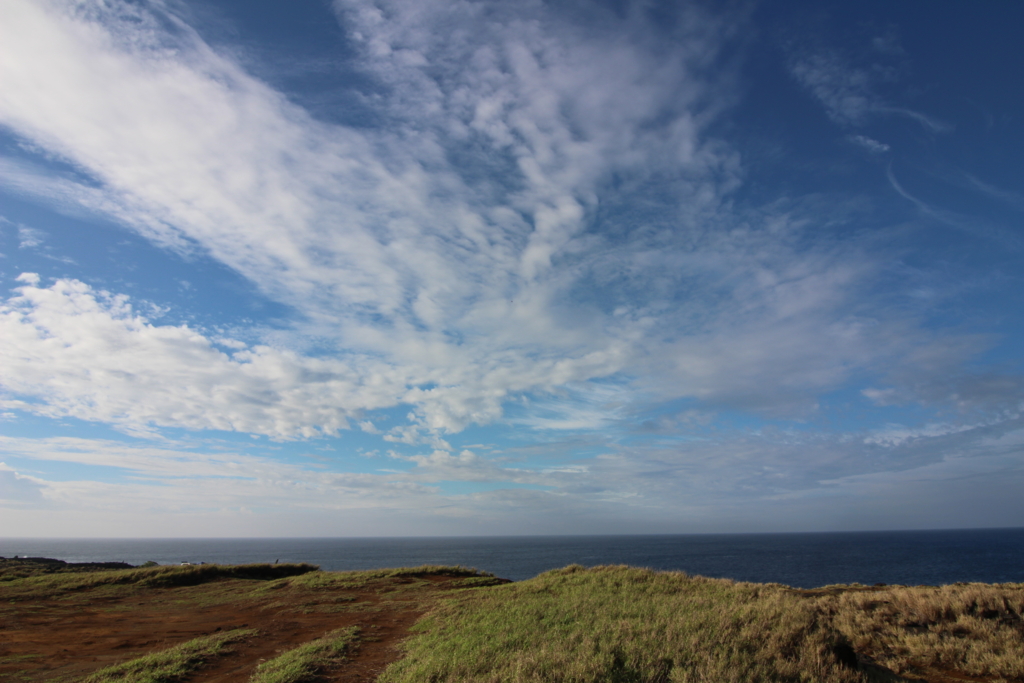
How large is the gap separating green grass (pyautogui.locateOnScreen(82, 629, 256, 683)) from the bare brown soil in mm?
445

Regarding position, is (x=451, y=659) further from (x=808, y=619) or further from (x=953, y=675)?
(x=953, y=675)

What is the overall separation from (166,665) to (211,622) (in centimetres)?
822

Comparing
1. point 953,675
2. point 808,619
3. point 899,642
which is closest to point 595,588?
point 808,619

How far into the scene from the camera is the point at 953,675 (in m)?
11.6

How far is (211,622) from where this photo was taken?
19094mm

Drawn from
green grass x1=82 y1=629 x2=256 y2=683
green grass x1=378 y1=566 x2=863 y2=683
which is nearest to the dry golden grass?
green grass x1=378 y1=566 x2=863 y2=683

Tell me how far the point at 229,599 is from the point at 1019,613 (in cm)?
3206

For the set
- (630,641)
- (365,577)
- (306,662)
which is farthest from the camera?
(365,577)

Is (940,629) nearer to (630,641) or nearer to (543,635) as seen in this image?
(630,641)

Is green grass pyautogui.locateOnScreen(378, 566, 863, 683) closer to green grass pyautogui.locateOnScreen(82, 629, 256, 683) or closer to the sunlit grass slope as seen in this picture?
the sunlit grass slope

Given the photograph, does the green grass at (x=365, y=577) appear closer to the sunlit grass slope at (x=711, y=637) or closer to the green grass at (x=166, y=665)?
the sunlit grass slope at (x=711, y=637)

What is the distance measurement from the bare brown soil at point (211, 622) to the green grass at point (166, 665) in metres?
0.44

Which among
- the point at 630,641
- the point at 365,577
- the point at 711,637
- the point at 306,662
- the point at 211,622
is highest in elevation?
the point at 630,641

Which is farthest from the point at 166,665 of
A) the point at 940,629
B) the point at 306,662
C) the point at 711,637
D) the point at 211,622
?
the point at 940,629
